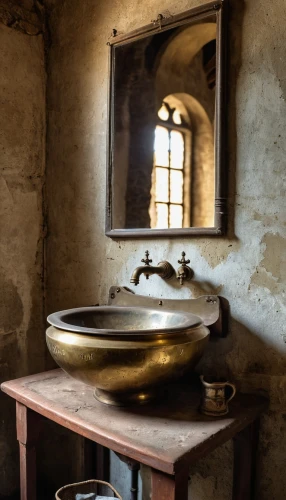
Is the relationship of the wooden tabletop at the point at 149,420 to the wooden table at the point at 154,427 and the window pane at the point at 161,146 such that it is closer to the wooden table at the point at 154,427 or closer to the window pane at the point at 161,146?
the wooden table at the point at 154,427

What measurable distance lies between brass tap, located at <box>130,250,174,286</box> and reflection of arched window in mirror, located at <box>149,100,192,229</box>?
12cm

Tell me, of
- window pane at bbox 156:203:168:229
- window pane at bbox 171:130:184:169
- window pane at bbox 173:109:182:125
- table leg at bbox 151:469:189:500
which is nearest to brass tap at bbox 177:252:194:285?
window pane at bbox 156:203:168:229

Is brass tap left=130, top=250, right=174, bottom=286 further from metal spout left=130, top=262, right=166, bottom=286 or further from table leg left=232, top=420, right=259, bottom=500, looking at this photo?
table leg left=232, top=420, right=259, bottom=500

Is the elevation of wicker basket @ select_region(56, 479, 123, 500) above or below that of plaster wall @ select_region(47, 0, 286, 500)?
below

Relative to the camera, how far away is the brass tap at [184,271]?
125cm

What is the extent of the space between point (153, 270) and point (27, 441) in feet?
1.99

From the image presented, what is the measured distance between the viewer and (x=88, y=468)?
62.5 inches

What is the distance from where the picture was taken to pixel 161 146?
139cm

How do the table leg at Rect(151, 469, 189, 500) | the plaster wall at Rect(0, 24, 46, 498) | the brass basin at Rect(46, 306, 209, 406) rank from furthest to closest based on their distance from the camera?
1. the plaster wall at Rect(0, 24, 46, 498)
2. the brass basin at Rect(46, 306, 209, 406)
3. the table leg at Rect(151, 469, 189, 500)

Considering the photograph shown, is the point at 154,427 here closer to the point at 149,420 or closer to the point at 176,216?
the point at 149,420

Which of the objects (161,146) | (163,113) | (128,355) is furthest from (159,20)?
(128,355)

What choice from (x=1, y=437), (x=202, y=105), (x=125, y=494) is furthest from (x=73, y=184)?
(x=125, y=494)

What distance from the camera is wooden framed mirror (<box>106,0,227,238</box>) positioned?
122 cm

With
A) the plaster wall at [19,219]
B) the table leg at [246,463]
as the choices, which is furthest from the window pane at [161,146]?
the table leg at [246,463]
